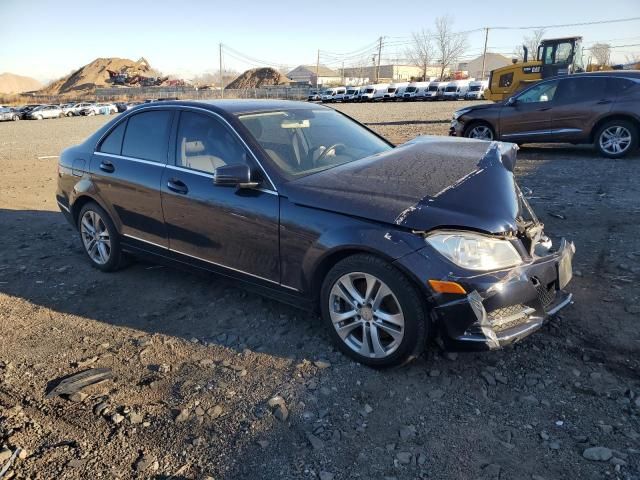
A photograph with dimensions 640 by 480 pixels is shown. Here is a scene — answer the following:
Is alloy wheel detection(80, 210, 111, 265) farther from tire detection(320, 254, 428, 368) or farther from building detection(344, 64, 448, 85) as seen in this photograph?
building detection(344, 64, 448, 85)

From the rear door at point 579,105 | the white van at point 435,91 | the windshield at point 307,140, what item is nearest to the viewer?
the windshield at point 307,140

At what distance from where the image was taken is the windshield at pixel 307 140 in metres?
3.86

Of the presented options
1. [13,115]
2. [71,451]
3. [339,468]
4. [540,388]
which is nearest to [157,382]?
[71,451]

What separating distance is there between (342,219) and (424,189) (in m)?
0.55

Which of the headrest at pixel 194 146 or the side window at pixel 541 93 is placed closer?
the headrest at pixel 194 146

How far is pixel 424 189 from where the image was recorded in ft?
10.7

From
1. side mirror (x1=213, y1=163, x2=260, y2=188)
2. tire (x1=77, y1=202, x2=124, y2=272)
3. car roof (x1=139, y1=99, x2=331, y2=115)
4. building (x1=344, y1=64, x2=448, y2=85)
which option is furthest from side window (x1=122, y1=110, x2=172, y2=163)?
building (x1=344, y1=64, x2=448, y2=85)

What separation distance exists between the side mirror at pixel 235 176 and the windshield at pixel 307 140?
0.81 feet

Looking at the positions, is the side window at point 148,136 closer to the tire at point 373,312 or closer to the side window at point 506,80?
the tire at point 373,312

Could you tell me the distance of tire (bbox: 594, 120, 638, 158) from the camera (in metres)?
9.92

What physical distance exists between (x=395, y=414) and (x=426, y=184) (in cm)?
143

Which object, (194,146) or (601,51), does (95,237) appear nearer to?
(194,146)

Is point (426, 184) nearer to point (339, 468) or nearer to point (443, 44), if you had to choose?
point (339, 468)

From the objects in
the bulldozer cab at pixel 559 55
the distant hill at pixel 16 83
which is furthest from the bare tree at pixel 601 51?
the distant hill at pixel 16 83
